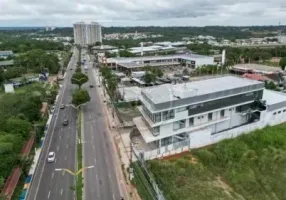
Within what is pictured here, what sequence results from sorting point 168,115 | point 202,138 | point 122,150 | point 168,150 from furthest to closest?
1. point 122,150
2. point 202,138
3. point 168,115
4. point 168,150

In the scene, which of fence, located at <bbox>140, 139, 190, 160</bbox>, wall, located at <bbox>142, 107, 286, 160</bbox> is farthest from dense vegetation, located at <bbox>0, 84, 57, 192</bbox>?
wall, located at <bbox>142, 107, 286, 160</bbox>

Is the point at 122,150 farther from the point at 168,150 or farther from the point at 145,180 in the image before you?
the point at 145,180

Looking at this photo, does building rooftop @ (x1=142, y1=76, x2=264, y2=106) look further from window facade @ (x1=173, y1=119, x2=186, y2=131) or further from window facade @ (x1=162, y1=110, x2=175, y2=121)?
window facade @ (x1=173, y1=119, x2=186, y2=131)

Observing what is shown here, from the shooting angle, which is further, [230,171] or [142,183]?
[230,171]

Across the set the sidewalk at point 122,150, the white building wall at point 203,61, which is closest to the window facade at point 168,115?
the sidewalk at point 122,150

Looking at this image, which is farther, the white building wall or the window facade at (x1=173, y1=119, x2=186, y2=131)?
the white building wall

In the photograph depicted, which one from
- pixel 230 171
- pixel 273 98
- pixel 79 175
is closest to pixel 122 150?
pixel 79 175

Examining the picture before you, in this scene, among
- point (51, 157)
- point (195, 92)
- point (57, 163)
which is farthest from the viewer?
point (195, 92)

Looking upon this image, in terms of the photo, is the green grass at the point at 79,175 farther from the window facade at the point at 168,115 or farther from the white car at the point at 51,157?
the window facade at the point at 168,115
